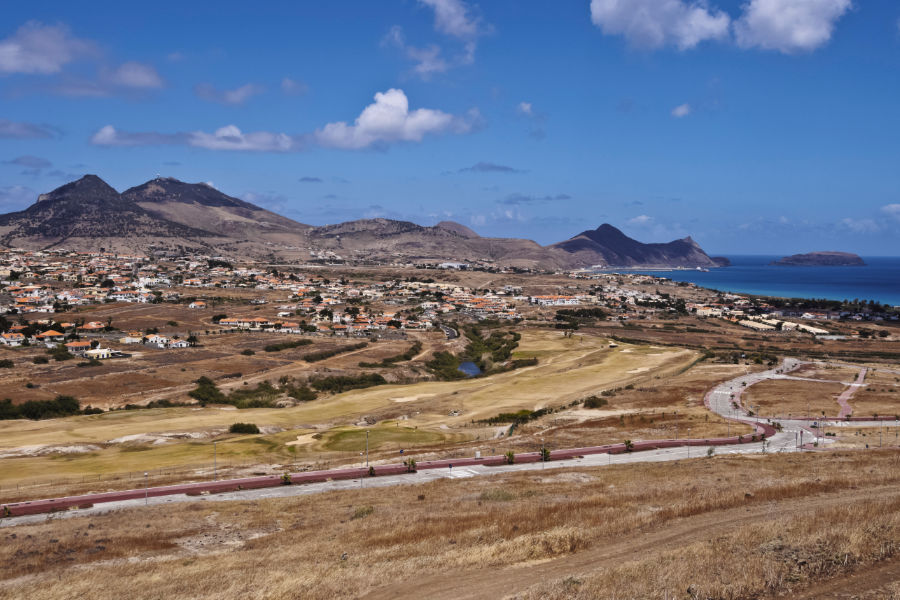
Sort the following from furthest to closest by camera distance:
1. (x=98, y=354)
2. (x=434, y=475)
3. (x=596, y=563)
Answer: (x=98, y=354)
(x=434, y=475)
(x=596, y=563)

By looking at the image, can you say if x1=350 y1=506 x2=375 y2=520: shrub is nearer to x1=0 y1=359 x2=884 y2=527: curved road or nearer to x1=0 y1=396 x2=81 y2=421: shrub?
x1=0 y1=359 x2=884 y2=527: curved road

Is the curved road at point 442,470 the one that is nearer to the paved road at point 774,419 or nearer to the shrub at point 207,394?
the paved road at point 774,419

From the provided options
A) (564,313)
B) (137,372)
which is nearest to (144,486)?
(137,372)

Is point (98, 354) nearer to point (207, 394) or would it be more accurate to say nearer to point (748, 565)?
point (207, 394)

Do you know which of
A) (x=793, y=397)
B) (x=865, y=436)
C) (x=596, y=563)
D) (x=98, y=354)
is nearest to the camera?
(x=596, y=563)

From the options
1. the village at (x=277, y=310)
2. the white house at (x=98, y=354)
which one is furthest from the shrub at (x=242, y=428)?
the village at (x=277, y=310)

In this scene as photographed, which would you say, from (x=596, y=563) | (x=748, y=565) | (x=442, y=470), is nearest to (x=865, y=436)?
(x=442, y=470)
